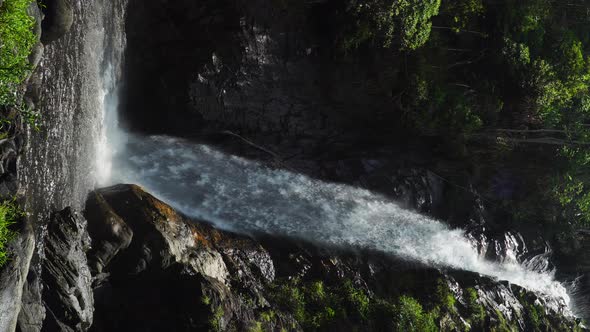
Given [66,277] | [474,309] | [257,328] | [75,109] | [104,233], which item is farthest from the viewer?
[474,309]

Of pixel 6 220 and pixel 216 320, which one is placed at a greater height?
pixel 6 220

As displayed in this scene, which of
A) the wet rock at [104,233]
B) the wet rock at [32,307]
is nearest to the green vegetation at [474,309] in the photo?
the wet rock at [104,233]

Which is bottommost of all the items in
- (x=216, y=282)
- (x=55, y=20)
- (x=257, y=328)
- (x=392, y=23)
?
(x=257, y=328)

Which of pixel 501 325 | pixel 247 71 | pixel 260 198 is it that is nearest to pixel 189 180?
pixel 260 198

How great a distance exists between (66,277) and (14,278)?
89.8 inches

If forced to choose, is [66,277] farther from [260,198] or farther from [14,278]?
[260,198]

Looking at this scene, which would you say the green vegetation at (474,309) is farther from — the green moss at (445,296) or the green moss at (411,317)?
the green moss at (411,317)

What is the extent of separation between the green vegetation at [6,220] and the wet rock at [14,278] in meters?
0.12

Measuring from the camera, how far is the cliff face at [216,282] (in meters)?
9.34

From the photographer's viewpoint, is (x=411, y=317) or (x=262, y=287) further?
(x=411, y=317)

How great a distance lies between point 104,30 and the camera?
1195cm

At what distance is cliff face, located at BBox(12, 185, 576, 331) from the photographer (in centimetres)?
934

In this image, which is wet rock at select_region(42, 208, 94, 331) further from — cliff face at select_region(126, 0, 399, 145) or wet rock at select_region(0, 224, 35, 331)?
cliff face at select_region(126, 0, 399, 145)

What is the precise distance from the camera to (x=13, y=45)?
21.1ft
